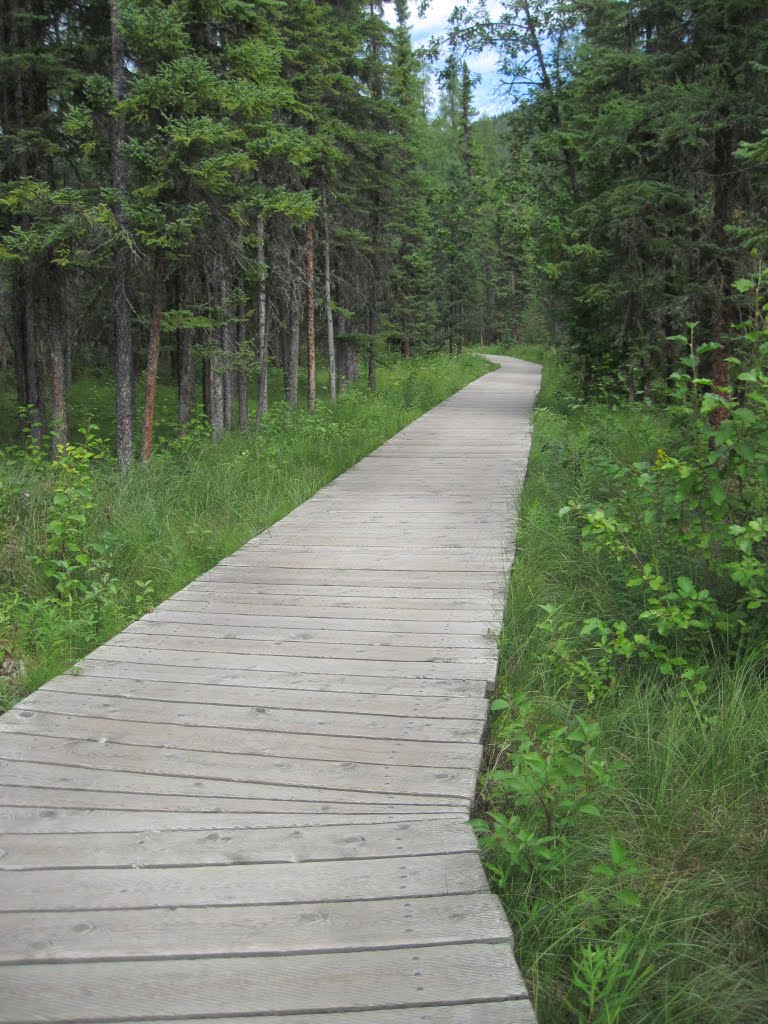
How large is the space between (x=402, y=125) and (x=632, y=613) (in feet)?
61.6

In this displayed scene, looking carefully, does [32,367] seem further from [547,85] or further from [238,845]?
[238,845]

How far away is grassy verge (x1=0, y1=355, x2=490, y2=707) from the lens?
182 inches

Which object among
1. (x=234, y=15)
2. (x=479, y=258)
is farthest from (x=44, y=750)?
(x=479, y=258)

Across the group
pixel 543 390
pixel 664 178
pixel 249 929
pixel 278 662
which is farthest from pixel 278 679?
pixel 543 390

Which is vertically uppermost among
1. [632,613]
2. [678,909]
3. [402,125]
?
[402,125]

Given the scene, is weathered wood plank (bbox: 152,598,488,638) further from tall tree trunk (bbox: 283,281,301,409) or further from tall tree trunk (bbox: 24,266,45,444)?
tall tree trunk (bbox: 283,281,301,409)

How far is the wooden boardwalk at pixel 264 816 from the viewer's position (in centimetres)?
206

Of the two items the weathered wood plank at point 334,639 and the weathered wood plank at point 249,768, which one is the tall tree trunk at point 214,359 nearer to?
the weathered wood plank at point 334,639

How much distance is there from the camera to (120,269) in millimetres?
10438

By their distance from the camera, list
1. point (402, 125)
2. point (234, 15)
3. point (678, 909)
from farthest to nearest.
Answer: point (402, 125) < point (234, 15) < point (678, 909)

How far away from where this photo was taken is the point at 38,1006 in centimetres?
198

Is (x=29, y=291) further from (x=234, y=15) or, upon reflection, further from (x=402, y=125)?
(x=402, y=125)

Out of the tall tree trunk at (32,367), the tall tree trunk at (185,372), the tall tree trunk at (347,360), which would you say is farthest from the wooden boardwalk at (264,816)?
the tall tree trunk at (347,360)

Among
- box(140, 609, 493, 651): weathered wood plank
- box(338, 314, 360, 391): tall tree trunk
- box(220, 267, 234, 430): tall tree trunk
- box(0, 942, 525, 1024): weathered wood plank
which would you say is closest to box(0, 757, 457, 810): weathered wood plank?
box(0, 942, 525, 1024): weathered wood plank
